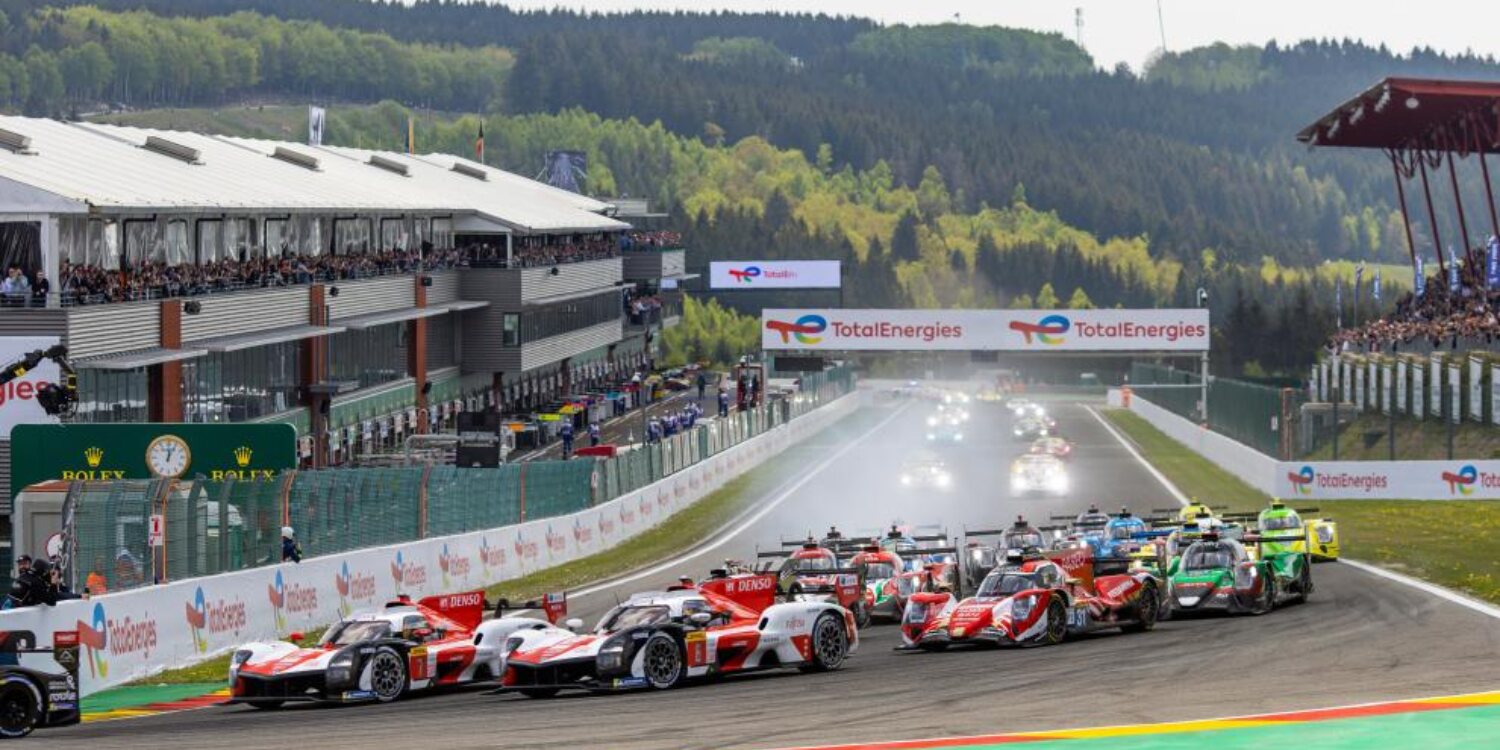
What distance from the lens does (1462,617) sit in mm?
32594

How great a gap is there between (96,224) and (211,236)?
348 inches

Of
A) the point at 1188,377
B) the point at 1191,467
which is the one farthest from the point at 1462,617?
the point at 1188,377

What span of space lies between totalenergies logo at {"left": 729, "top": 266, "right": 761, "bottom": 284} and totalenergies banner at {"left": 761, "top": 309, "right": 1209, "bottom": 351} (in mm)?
50157

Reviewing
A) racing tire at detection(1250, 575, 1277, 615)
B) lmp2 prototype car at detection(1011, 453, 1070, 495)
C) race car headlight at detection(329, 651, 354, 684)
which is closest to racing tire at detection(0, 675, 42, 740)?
race car headlight at detection(329, 651, 354, 684)

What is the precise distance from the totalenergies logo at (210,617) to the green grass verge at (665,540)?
29.2 ft

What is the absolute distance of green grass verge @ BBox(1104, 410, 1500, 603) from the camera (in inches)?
1631

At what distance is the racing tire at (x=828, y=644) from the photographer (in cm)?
2764

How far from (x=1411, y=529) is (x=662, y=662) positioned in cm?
3162

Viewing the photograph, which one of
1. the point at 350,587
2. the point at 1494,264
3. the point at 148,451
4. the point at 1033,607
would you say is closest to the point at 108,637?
the point at 350,587

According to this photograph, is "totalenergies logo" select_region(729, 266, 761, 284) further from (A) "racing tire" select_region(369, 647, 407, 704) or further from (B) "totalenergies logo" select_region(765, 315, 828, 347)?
(A) "racing tire" select_region(369, 647, 407, 704)

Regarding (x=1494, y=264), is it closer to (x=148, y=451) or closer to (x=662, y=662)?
(x=148, y=451)

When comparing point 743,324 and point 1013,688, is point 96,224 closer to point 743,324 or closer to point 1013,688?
point 1013,688

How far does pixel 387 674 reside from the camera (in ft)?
85.9

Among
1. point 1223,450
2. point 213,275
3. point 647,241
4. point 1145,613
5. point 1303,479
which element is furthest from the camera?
point 647,241
